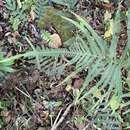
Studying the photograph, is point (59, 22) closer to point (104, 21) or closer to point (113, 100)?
point (104, 21)

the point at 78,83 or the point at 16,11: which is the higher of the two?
the point at 16,11

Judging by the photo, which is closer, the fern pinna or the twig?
the fern pinna

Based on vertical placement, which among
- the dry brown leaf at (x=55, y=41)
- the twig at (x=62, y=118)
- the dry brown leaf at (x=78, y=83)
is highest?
the dry brown leaf at (x=55, y=41)

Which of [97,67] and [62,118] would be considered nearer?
[97,67]

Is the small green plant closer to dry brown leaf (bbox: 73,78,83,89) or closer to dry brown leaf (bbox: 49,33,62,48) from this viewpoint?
dry brown leaf (bbox: 49,33,62,48)

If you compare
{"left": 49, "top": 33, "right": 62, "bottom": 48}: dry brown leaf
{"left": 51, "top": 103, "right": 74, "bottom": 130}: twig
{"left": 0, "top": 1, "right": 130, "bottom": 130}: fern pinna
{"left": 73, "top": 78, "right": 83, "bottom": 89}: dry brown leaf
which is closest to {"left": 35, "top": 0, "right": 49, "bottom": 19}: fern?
{"left": 49, "top": 33, "right": 62, "bottom": 48}: dry brown leaf

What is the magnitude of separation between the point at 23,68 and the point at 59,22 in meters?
0.43

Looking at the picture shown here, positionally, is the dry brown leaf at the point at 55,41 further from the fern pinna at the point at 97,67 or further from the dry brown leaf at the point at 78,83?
the dry brown leaf at the point at 78,83

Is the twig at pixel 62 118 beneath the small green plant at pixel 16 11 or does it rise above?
beneath

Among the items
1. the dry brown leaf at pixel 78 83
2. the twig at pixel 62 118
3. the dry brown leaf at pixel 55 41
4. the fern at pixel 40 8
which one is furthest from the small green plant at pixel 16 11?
the twig at pixel 62 118

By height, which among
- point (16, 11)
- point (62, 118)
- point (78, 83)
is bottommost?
point (62, 118)

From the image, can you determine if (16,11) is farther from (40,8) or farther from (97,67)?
(97,67)

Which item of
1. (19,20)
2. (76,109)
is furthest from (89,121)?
(19,20)

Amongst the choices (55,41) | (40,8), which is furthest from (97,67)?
(40,8)
